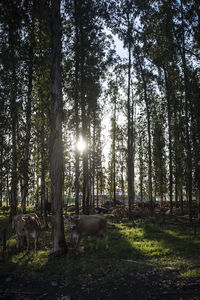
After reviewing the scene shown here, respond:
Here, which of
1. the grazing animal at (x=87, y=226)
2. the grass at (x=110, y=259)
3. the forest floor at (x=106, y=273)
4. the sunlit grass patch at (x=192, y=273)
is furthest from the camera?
the grazing animal at (x=87, y=226)

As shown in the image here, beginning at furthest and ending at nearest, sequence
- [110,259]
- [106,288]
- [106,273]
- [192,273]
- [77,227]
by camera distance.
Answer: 1. [77,227]
2. [110,259]
3. [106,273]
4. [192,273]
5. [106,288]

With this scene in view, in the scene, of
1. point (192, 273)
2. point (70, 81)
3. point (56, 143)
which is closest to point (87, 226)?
→ point (56, 143)

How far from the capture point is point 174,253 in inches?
359

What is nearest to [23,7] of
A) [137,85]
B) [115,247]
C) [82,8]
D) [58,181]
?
[58,181]

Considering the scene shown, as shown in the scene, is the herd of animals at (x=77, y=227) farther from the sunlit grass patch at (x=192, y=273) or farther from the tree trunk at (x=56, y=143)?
the sunlit grass patch at (x=192, y=273)

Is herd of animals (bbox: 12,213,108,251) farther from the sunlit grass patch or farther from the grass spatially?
the sunlit grass patch

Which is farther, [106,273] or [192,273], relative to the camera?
[106,273]

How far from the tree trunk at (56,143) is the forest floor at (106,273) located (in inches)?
36.0

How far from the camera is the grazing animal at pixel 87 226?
9492 mm

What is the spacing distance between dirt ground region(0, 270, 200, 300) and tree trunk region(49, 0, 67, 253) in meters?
2.21

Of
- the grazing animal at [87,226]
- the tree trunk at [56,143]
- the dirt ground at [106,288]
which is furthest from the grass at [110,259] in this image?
the tree trunk at [56,143]

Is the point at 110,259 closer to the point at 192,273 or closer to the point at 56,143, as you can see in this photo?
the point at 192,273

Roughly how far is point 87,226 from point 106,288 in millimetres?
3960

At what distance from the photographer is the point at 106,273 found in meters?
6.86
